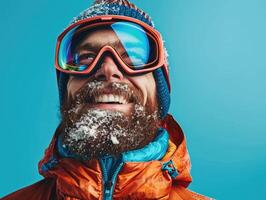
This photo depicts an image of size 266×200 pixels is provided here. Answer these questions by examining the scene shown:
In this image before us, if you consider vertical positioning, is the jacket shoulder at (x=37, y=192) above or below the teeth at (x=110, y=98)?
below

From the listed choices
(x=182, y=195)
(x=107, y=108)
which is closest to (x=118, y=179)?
(x=107, y=108)

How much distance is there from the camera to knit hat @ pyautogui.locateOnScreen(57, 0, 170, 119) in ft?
9.89

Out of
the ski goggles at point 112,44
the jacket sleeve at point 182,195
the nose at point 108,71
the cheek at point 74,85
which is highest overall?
the ski goggles at point 112,44

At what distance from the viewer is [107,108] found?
97.1 inches

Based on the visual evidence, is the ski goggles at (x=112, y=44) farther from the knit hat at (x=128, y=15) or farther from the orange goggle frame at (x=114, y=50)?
the knit hat at (x=128, y=15)

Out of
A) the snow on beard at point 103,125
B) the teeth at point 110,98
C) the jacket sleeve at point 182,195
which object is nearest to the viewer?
the snow on beard at point 103,125

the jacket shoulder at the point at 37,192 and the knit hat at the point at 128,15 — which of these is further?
the knit hat at the point at 128,15

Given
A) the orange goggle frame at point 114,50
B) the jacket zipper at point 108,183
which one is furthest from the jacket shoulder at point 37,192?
the orange goggle frame at point 114,50

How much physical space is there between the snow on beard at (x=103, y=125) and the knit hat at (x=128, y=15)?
15.3 inches

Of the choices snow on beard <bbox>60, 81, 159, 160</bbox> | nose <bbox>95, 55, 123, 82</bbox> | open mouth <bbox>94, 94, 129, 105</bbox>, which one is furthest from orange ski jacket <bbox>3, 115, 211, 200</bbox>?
nose <bbox>95, 55, 123, 82</bbox>

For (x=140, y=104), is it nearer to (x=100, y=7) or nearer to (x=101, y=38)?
(x=101, y=38)

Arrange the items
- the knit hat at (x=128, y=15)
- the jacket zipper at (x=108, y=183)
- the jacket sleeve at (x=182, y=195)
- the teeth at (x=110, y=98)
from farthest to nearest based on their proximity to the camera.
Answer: the knit hat at (x=128, y=15) → the jacket sleeve at (x=182, y=195) → the teeth at (x=110, y=98) → the jacket zipper at (x=108, y=183)

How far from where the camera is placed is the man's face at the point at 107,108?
237 cm

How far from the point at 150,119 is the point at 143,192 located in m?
0.62
